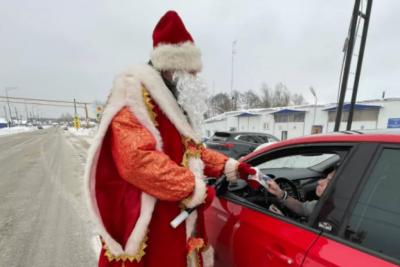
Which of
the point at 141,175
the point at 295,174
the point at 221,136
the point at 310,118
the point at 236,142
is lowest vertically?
the point at 236,142

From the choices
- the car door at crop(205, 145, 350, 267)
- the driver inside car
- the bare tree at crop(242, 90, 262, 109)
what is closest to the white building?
the driver inside car

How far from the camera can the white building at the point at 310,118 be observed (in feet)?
40.6

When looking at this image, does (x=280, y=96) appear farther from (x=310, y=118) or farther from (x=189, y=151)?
(x=189, y=151)

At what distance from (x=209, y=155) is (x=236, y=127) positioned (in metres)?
22.2

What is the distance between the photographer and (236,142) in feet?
28.2

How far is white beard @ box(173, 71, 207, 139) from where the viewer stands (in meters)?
1.31

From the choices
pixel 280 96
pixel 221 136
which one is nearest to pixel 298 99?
pixel 280 96

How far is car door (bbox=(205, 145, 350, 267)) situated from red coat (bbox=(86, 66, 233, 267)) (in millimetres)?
368

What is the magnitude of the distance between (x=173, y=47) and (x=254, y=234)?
43.8 inches

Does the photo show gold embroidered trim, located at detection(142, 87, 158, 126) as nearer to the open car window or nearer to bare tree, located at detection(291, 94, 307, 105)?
the open car window

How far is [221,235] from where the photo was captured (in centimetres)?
168

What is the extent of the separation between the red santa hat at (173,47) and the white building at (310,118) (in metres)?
9.53

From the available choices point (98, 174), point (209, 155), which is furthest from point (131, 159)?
point (209, 155)

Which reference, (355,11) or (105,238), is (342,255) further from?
(355,11)
